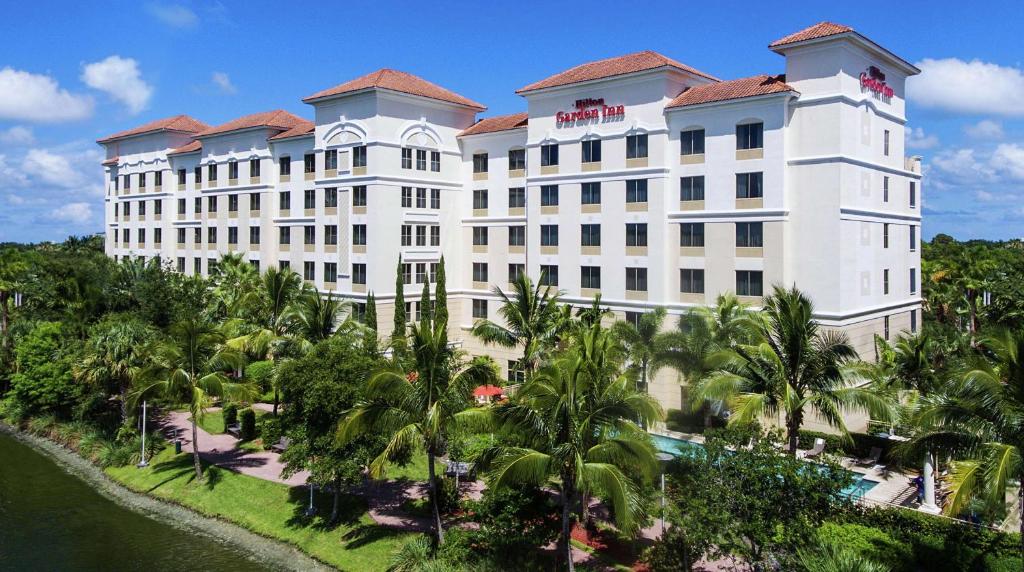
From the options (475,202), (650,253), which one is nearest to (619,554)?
(650,253)

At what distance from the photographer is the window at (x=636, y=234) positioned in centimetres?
4503

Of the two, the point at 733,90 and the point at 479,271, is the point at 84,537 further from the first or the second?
the point at 733,90

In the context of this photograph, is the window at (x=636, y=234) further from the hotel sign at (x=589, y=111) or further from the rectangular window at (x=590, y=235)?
the hotel sign at (x=589, y=111)

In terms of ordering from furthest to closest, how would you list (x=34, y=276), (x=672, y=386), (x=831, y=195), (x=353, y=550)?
1. (x=34, y=276)
2. (x=672, y=386)
3. (x=831, y=195)
4. (x=353, y=550)

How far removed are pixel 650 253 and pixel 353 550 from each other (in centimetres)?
2496

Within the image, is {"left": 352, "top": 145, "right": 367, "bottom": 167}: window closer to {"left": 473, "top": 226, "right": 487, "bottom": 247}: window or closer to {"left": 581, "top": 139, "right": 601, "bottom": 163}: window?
{"left": 473, "top": 226, "right": 487, "bottom": 247}: window

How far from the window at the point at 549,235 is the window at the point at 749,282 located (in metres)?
12.9

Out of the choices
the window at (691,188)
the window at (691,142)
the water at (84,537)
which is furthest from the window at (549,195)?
the water at (84,537)

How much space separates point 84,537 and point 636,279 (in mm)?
31654

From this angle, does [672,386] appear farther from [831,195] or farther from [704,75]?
[704,75]

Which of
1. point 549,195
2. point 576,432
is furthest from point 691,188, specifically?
point 576,432

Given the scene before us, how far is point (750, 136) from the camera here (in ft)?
135

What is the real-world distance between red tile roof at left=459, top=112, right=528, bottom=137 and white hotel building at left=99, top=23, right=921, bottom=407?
0.26m

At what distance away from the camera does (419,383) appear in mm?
24094
